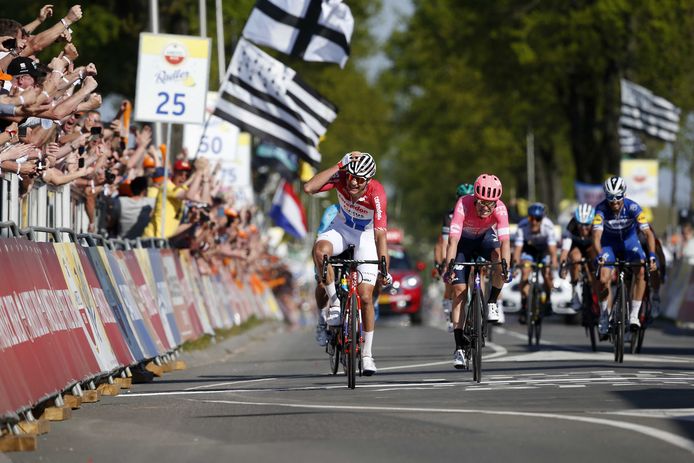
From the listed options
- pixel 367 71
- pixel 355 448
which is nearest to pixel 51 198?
pixel 355 448

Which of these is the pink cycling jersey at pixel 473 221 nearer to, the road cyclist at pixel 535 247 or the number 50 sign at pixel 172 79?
the number 50 sign at pixel 172 79

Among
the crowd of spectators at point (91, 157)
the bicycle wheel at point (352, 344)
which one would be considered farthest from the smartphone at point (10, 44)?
the bicycle wheel at point (352, 344)

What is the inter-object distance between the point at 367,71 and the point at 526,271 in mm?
79841

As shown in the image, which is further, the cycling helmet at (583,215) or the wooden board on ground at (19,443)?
the cycling helmet at (583,215)

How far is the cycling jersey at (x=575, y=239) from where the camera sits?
74.7ft

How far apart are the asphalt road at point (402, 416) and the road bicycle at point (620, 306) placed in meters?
0.27

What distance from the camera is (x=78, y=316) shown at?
1388 cm

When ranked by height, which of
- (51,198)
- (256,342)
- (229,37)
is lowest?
(256,342)

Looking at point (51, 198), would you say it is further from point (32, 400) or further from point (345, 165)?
point (32, 400)

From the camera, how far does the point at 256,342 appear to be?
29.2m

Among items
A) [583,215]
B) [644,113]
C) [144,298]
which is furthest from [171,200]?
[644,113]

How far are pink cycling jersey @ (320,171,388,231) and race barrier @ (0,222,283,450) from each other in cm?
224

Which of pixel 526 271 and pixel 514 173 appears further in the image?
pixel 514 173

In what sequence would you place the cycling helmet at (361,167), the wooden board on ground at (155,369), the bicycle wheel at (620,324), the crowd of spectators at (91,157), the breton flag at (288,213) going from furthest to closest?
the breton flag at (288,213)
the bicycle wheel at (620,324)
the wooden board on ground at (155,369)
the cycling helmet at (361,167)
the crowd of spectators at (91,157)
